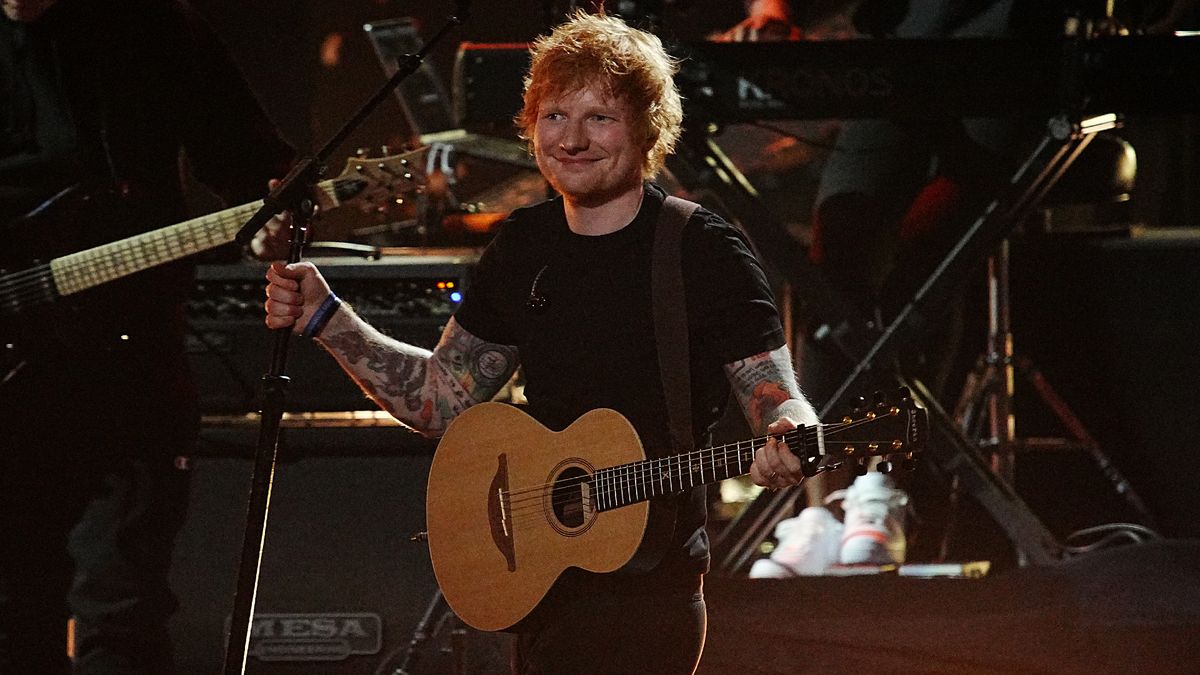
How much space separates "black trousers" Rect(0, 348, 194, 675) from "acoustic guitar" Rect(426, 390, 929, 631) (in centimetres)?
121

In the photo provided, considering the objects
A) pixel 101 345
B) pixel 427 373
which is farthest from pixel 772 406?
pixel 101 345

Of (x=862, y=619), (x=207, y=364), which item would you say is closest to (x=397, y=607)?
(x=207, y=364)

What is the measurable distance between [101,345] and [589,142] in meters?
1.68

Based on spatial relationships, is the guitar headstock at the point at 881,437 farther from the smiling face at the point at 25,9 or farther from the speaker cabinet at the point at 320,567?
the smiling face at the point at 25,9

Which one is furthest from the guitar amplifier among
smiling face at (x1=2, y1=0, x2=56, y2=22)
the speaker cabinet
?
smiling face at (x1=2, y1=0, x2=56, y2=22)

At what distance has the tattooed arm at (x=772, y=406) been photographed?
2107 millimetres

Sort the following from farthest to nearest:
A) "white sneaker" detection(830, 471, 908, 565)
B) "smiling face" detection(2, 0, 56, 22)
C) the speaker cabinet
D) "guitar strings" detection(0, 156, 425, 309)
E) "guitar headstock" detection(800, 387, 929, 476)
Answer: "white sneaker" detection(830, 471, 908, 565) → the speaker cabinet → "smiling face" detection(2, 0, 56, 22) → "guitar strings" detection(0, 156, 425, 309) → "guitar headstock" detection(800, 387, 929, 476)

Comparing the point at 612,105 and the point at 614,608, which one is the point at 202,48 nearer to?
the point at 612,105

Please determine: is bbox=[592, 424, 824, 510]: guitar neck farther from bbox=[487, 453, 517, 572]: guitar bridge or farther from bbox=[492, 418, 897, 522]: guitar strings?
bbox=[487, 453, 517, 572]: guitar bridge

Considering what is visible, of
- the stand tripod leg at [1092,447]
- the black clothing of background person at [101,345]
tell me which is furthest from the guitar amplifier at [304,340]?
the stand tripod leg at [1092,447]

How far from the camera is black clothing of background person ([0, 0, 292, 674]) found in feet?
11.2

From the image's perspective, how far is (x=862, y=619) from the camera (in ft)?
11.7

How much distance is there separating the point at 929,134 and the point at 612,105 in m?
2.65

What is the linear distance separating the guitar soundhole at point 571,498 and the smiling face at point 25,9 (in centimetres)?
209
